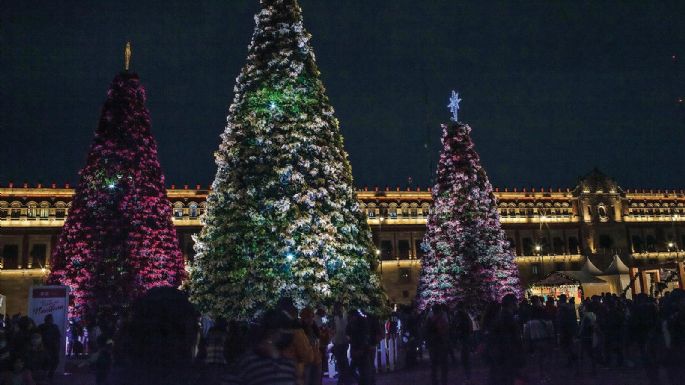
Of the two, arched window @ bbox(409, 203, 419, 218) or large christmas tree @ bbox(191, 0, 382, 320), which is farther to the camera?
arched window @ bbox(409, 203, 419, 218)

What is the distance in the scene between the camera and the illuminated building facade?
166 feet

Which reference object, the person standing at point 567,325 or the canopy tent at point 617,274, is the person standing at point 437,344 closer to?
the person standing at point 567,325

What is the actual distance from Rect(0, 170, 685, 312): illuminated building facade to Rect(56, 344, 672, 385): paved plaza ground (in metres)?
36.0

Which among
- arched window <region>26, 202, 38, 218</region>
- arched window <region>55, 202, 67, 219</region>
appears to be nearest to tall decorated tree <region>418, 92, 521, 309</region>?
arched window <region>55, 202, 67, 219</region>

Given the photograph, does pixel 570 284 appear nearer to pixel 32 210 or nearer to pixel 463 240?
pixel 463 240

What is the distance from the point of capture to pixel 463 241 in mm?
28859

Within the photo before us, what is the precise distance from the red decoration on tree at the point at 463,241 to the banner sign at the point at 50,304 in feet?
55.9

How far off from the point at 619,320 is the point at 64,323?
1536 cm

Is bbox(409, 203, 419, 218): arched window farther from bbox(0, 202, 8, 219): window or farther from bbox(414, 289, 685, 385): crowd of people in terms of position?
bbox(414, 289, 685, 385): crowd of people

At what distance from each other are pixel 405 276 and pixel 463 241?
3219 centimetres

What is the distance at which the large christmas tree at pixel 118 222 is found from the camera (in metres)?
25.6

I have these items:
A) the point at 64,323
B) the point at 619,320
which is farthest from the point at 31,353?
the point at 619,320

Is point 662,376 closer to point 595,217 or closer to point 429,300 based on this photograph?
point 429,300

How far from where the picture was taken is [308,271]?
17.2 meters
